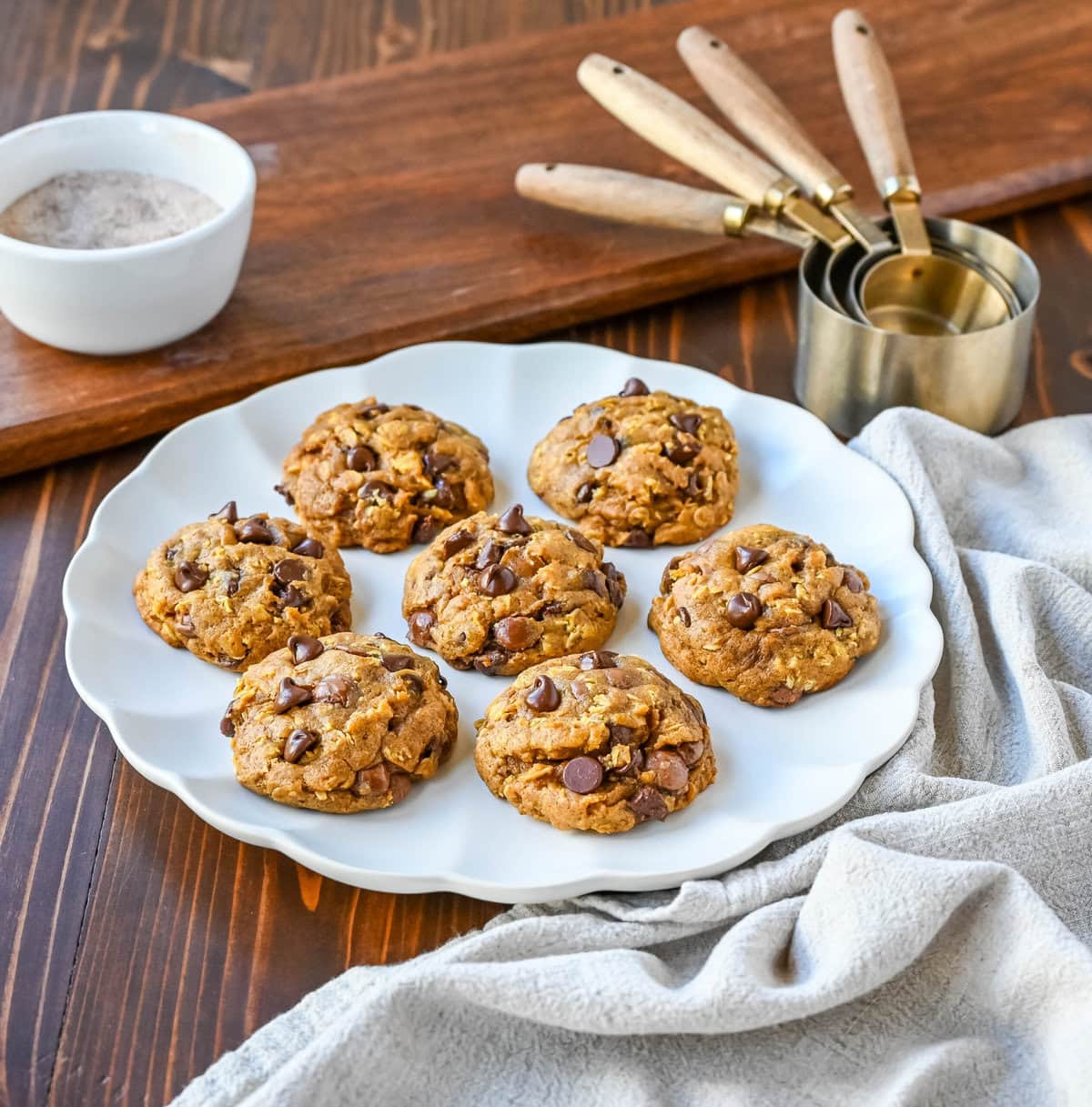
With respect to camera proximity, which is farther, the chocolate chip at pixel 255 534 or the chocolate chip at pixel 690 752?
the chocolate chip at pixel 255 534

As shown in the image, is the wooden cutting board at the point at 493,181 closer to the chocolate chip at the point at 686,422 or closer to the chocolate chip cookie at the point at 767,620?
the chocolate chip at the point at 686,422

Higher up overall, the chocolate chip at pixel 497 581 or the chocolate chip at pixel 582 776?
the chocolate chip at pixel 582 776

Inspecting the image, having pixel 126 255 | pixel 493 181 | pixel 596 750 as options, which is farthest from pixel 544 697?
pixel 493 181

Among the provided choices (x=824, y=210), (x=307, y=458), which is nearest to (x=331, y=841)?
(x=307, y=458)

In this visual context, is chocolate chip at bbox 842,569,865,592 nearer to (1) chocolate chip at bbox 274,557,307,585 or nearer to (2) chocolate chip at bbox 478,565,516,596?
(2) chocolate chip at bbox 478,565,516,596

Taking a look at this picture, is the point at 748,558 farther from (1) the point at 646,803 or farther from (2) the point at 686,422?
(1) the point at 646,803

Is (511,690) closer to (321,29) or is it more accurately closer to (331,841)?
(331,841)

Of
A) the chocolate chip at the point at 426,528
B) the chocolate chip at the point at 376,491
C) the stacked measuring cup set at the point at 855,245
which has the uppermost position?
the stacked measuring cup set at the point at 855,245

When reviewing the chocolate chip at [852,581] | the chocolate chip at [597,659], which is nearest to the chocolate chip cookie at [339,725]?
the chocolate chip at [597,659]
